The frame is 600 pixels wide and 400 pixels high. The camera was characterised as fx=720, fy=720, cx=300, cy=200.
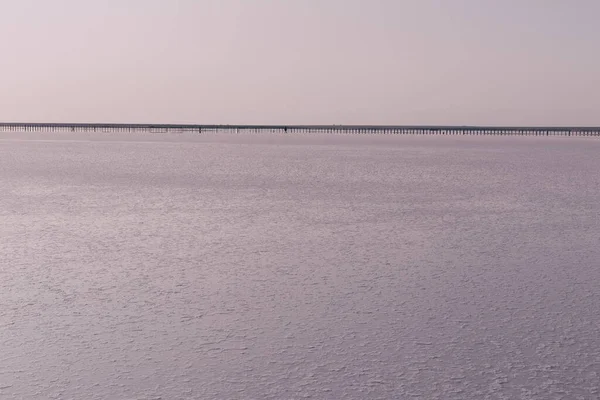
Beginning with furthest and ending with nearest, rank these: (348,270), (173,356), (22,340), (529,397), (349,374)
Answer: (348,270) → (22,340) → (173,356) → (349,374) → (529,397)

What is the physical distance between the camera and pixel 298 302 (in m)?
8.00

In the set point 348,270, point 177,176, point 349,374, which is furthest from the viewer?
point 177,176

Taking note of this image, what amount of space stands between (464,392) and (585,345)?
177cm

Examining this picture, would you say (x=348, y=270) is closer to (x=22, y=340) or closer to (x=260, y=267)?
(x=260, y=267)

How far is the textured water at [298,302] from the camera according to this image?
A: 18.3ft

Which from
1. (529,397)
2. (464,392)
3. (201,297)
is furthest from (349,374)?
(201,297)

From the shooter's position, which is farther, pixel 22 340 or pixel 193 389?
pixel 22 340

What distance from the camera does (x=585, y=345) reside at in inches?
253

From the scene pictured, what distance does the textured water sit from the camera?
18.3 feet

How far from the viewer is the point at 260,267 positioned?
1003cm

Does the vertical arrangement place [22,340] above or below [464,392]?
below

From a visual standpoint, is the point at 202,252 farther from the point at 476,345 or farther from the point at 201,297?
the point at 476,345

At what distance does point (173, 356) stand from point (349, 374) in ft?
5.01

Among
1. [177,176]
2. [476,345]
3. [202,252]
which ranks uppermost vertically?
[476,345]
